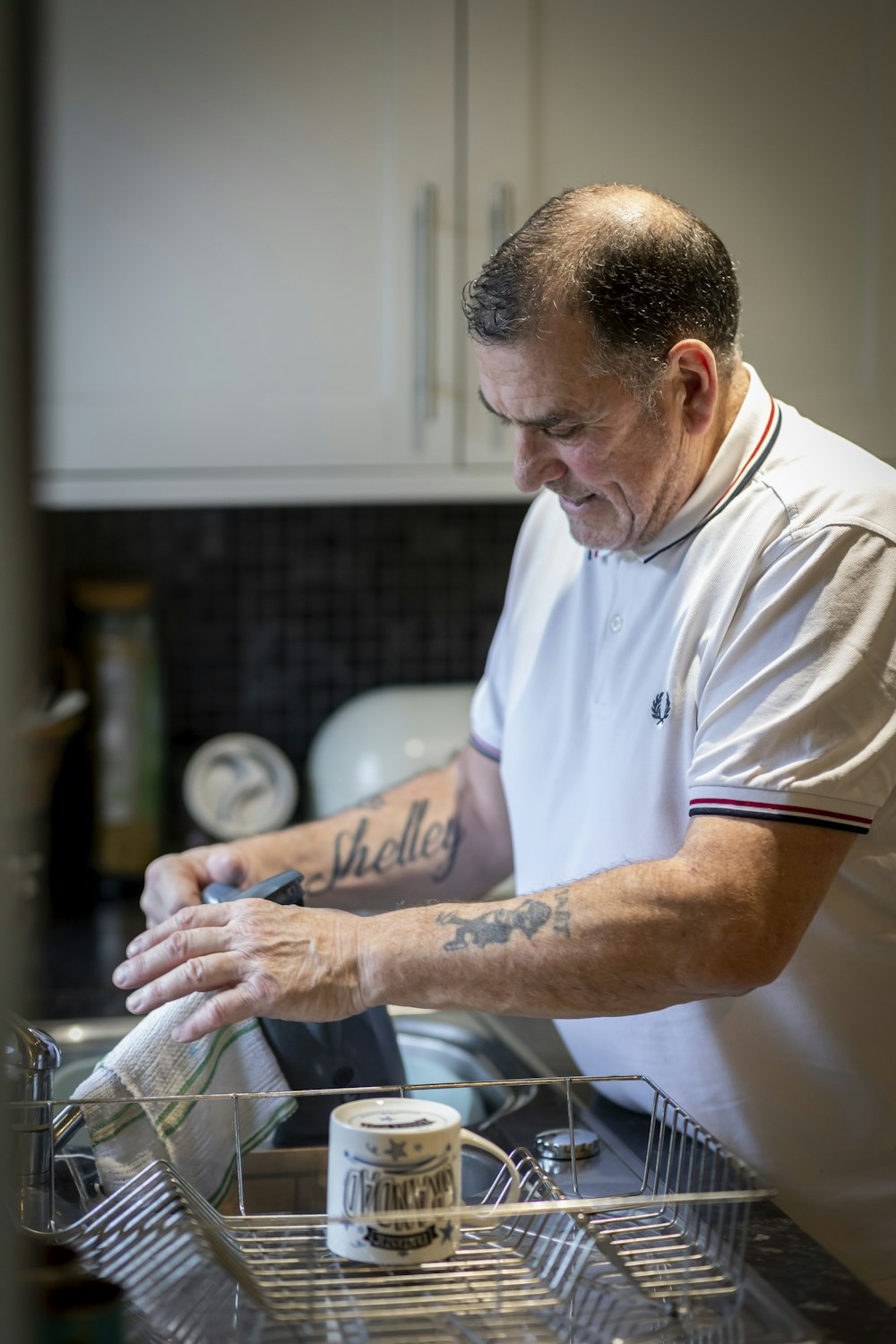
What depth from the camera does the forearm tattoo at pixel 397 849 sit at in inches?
47.5

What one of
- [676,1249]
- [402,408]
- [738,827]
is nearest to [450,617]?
[402,408]

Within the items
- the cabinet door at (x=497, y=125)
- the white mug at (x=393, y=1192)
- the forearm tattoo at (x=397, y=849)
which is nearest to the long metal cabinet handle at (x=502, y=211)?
the cabinet door at (x=497, y=125)

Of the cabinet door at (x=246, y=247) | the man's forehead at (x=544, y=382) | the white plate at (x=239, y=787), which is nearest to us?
the man's forehead at (x=544, y=382)

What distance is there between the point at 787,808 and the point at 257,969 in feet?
1.09

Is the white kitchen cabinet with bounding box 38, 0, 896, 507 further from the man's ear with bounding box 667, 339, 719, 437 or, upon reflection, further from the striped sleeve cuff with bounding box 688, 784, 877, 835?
the striped sleeve cuff with bounding box 688, 784, 877, 835

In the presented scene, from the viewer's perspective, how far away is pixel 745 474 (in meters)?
0.99

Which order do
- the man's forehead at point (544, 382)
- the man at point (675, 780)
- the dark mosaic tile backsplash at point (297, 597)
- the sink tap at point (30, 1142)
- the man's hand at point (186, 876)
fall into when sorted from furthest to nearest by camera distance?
the dark mosaic tile backsplash at point (297, 597)
the man's hand at point (186, 876)
the man's forehead at point (544, 382)
the man at point (675, 780)
the sink tap at point (30, 1142)

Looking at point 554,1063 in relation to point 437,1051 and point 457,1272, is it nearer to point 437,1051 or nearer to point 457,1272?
point 437,1051

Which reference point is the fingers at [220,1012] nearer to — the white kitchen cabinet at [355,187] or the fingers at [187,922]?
the fingers at [187,922]

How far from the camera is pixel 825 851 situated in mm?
864

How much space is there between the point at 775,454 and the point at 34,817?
3.46ft

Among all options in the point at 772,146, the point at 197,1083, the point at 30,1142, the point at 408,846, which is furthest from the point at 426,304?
the point at 30,1142

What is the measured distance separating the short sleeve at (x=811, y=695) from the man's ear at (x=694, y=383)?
0.43 feet

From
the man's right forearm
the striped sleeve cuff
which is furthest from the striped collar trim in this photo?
the man's right forearm
